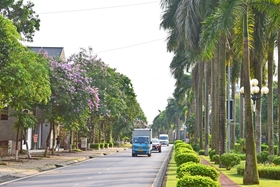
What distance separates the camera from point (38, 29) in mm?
37406

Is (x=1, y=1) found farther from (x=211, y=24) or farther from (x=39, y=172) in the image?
(x=211, y=24)

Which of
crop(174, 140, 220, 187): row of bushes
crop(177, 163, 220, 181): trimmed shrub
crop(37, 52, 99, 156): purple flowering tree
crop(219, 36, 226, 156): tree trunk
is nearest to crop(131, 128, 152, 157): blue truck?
crop(37, 52, 99, 156): purple flowering tree

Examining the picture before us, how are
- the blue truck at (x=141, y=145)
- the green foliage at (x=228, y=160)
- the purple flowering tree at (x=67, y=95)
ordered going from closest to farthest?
1. the green foliage at (x=228, y=160)
2. the purple flowering tree at (x=67, y=95)
3. the blue truck at (x=141, y=145)

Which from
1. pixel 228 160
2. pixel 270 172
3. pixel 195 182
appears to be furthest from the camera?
pixel 228 160

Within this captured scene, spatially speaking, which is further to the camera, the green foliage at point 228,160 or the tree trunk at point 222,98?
the tree trunk at point 222,98

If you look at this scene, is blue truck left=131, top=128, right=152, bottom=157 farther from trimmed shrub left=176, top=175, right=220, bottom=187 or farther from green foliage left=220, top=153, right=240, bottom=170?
trimmed shrub left=176, top=175, right=220, bottom=187

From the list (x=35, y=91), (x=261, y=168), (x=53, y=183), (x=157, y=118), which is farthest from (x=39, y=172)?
(x=157, y=118)

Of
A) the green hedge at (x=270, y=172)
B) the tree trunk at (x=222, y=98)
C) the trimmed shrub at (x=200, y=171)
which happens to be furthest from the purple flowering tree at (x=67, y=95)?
the trimmed shrub at (x=200, y=171)

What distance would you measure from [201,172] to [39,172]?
1576cm

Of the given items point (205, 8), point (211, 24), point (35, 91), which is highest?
point (205, 8)

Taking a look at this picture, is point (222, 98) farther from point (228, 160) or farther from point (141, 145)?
point (141, 145)

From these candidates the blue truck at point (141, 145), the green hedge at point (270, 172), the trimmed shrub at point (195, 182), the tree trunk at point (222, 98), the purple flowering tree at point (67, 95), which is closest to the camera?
the trimmed shrub at point (195, 182)

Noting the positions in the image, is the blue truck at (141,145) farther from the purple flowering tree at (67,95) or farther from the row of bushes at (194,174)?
the row of bushes at (194,174)

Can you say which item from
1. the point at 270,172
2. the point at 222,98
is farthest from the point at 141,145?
the point at 270,172
